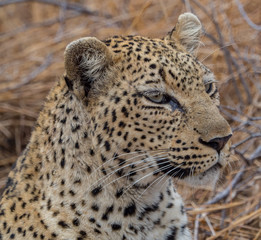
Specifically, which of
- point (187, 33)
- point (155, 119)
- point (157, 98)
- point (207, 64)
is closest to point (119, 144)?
point (155, 119)

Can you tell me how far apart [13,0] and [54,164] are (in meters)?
4.41

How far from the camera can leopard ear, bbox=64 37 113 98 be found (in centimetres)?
352

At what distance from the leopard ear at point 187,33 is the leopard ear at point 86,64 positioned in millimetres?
687

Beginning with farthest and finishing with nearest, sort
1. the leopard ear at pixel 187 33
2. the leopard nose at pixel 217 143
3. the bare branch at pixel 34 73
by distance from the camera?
1. the bare branch at pixel 34 73
2. the leopard ear at pixel 187 33
3. the leopard nose at pixel 217 143

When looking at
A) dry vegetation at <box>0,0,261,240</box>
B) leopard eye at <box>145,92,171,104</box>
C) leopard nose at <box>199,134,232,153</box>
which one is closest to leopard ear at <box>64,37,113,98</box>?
leopard eye at <box>145,92,171,104</box>

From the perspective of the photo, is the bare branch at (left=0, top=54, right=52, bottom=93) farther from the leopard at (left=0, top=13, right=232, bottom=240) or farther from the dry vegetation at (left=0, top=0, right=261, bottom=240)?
the leopard at (left=0, top=13, right=232, bottom=240)

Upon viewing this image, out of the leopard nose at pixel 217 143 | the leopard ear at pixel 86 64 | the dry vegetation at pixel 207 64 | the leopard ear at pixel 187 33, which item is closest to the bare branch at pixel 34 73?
the dry vegetation at pixel 207 64

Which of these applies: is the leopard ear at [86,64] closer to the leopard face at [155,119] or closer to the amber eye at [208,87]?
the leopard face at [155,119]

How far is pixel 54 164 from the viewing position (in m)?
3.74

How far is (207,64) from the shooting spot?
24.0ft

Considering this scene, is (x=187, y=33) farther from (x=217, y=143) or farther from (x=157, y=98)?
(x=217, y=143)

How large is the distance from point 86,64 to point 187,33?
39.4 inches

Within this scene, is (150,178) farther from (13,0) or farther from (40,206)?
(13,0)

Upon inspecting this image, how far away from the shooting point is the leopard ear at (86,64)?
352 centimetres
